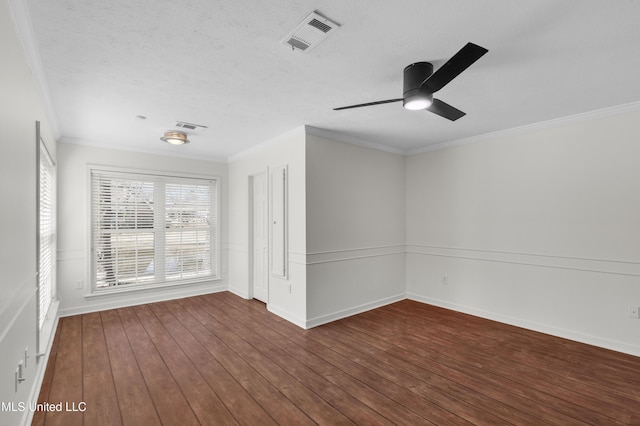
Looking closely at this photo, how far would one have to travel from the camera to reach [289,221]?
160 inches

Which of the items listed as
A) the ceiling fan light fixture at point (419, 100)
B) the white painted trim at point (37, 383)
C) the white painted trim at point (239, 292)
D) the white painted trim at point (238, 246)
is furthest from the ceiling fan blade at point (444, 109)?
the white painted trim at point (239, 292)

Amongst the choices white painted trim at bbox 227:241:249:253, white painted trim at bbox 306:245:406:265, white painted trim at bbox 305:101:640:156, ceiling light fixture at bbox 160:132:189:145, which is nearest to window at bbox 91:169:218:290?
white painted trim at bbox 227:241:249:253

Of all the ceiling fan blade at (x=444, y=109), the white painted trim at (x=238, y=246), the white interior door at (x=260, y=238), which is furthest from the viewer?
the white painted trim at (x=238, y=246)

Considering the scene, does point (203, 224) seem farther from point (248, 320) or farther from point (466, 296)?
point (466, 296)

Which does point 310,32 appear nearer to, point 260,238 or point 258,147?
point 258,147

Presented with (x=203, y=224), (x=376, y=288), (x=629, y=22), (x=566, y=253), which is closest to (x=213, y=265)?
(x=203, y=224)

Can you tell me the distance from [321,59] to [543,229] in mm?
3345

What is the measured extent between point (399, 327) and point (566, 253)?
2.11 metres

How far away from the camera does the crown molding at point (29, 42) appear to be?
5.33 ft

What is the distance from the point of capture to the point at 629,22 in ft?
5.87

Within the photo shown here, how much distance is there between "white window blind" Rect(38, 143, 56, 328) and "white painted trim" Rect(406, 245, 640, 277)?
4.84 meters

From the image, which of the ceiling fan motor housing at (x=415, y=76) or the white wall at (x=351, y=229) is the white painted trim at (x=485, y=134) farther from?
the ceiling fan motor housing at (x=415, y=76)

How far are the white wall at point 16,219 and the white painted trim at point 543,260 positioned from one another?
4650mm

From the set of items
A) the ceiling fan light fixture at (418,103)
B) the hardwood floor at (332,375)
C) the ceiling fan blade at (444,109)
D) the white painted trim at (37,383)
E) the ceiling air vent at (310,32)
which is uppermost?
the ceiling air vent at (310,32)
